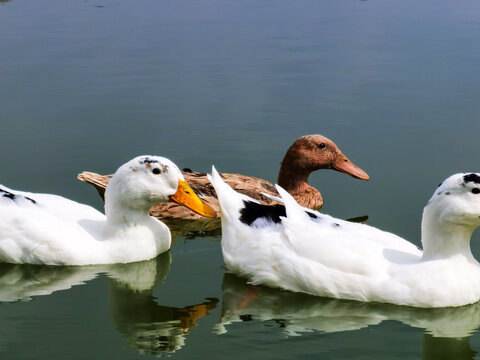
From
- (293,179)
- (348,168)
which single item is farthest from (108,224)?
(348,168)

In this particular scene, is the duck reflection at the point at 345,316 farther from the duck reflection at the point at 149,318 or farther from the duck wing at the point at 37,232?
the duck wing at the point at 37,232

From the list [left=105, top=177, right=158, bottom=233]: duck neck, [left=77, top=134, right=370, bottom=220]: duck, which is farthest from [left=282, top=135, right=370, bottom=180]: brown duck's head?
[left=105, top=177, right=158, bottom=233]: duck neck

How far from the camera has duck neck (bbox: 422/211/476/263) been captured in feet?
27.1

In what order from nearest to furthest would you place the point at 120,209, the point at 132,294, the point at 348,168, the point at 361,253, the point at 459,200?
1. the point at 459,200
2. the point at 361,253
3. the point at 132,294
4. the point at 120,209
5. the point at 348,168

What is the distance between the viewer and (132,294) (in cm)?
910

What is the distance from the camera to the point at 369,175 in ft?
38.6

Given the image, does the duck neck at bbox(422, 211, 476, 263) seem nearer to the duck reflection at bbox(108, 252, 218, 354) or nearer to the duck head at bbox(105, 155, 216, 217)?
the duck reflection at bbox(108, 252, 218, 354)

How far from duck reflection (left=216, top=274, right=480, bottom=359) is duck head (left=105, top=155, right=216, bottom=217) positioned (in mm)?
1169

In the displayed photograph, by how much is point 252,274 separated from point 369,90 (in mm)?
6203

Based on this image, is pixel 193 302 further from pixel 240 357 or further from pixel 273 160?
pixel 273 160

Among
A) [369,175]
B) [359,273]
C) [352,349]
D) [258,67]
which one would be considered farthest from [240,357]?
[258,67]

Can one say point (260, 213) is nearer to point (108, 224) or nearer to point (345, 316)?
point (345, 316)

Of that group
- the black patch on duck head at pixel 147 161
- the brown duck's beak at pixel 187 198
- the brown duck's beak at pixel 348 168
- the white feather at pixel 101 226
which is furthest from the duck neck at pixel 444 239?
the brown duck's beak at pixel 348 168

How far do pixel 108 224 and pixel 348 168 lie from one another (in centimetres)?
312
